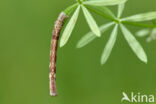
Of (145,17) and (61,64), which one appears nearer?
(145,17)

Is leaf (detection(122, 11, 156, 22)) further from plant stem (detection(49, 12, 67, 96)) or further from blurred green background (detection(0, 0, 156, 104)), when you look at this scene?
blurred green background (detection(0, 0, 156, 104))

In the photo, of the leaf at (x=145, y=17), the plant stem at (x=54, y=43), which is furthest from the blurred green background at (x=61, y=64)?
the plant stem at (x=54, y=43)

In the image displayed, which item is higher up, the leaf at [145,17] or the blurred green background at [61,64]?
the blurred green background at [61,64]

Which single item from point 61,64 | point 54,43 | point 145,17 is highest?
point 61,64

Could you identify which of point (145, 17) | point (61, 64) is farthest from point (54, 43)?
Result: point (61, 64)

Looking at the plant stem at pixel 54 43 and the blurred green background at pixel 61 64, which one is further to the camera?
the blurred green background at pixel 61 64

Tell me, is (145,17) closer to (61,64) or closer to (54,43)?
(54,43)

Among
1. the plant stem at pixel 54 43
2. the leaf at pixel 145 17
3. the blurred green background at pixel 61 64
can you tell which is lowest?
the plant stem at pixel 54 43

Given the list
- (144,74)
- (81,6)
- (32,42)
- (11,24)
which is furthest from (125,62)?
(81,6)

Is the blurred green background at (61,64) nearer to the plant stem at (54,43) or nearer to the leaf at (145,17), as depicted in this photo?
the leaf at (145,17)
